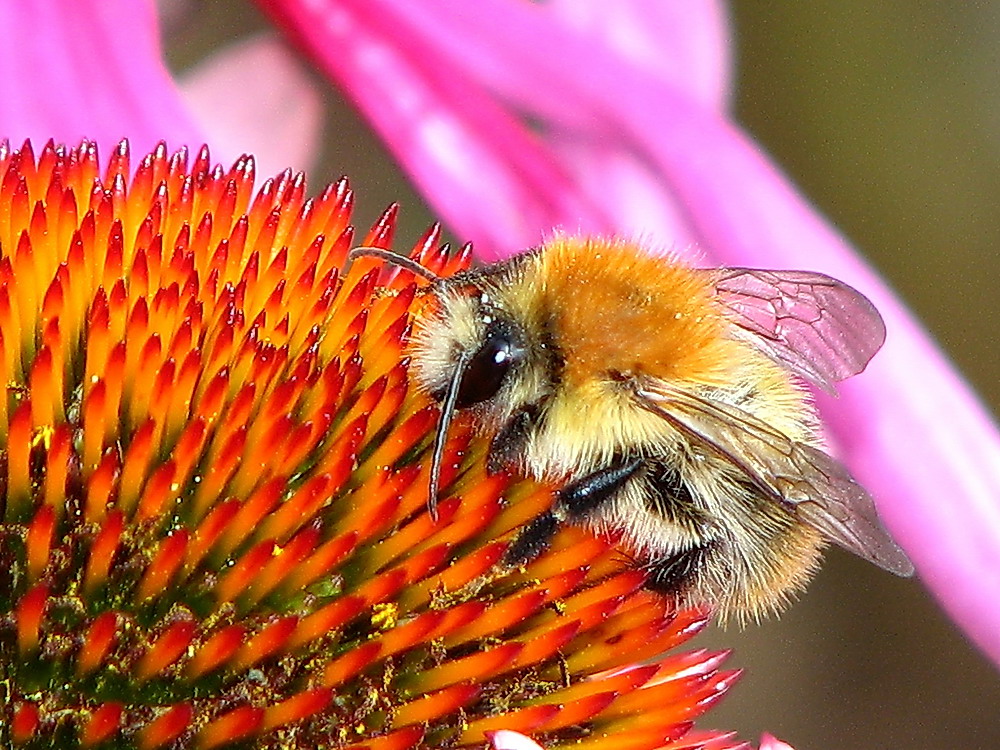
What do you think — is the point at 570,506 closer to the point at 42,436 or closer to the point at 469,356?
the point at 469,356

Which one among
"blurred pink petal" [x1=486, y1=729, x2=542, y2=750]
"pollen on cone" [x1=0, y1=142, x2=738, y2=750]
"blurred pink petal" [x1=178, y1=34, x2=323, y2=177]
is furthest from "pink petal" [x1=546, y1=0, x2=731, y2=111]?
"blurred pink petal" [x1=486, y1=729, x2=542, y2=750]

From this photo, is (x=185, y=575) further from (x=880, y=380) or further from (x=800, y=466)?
(x=880, y=380)

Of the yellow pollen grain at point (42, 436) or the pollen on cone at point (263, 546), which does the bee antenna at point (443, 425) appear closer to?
the pollen on cone at point (263, 546)

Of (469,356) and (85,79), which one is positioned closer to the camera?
(469,356)

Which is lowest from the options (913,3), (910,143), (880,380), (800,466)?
(800,466)

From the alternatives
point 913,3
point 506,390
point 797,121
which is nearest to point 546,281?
point 506,390

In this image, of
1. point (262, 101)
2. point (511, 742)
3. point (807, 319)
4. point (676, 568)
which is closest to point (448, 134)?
point (262, 101)

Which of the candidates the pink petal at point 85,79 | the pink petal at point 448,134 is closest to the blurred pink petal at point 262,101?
the pink petal at point 448,134
